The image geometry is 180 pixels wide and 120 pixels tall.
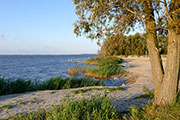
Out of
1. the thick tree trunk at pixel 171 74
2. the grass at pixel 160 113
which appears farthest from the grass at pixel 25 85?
the thick tree trunk at pixel 171 74

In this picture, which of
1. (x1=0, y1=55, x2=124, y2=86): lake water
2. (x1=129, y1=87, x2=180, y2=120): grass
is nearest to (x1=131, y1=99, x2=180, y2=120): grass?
(x1=129, y1=87, x2=180, y2=120): grass

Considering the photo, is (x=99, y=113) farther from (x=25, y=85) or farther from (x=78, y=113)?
(x=25, y=85)

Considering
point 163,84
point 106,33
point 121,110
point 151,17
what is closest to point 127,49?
point 106,33

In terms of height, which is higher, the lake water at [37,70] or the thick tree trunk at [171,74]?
the thick tree trunk at [171,74]

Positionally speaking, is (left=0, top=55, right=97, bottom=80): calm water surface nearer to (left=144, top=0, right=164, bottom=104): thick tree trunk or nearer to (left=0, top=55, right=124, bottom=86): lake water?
(left=0, top=55, right=124, bottom=86): lake water

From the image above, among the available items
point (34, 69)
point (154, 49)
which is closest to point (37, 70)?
point (34, 69)

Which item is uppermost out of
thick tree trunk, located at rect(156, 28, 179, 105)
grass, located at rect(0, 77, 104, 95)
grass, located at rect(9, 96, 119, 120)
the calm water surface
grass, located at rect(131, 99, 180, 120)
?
thick tree trunk, located at rect(156, 28, 179, 105)

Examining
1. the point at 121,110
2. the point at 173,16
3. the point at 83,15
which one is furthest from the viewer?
the point at 83,15

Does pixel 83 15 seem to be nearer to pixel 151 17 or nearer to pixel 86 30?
pixel 86 30

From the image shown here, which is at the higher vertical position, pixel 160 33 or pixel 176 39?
pixel 160 33

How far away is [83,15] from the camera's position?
5.05 m

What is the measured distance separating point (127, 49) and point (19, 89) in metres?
6.68

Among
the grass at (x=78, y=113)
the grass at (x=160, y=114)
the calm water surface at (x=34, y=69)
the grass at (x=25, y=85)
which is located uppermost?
the grass at (x=78, y=113)

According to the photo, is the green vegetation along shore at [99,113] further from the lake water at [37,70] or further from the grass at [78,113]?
the lake water at [37,70]
